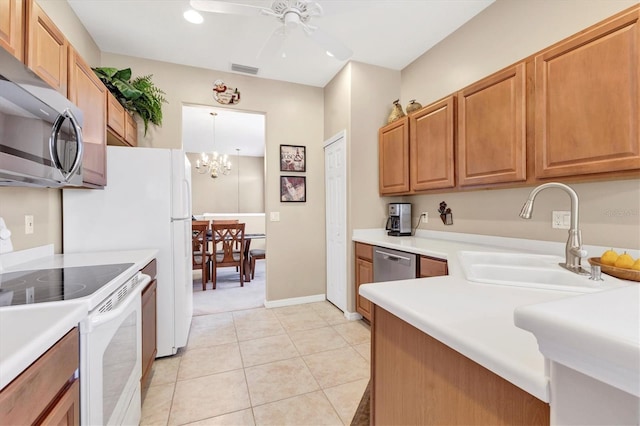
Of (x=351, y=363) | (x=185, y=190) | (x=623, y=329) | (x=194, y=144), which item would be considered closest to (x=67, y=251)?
(x=185, y=190)

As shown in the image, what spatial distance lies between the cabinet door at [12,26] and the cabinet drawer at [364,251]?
8.59ft

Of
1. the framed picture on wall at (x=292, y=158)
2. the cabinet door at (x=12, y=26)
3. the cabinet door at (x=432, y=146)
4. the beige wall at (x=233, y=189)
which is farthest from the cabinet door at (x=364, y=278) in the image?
the beige wall at (x=233, y=189)

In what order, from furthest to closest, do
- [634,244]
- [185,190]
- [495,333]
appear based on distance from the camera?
[185,190]
[634,244]
[495,333]

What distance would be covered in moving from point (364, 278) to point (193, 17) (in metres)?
2.82

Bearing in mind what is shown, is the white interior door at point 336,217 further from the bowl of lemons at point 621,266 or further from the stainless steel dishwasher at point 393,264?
the bowl of lemons at point 621,266

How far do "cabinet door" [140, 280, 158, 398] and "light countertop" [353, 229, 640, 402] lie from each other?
154cm

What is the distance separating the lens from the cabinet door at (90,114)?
175 centimetres

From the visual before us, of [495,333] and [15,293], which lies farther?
[15,293]

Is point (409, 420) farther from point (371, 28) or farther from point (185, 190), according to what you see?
point (371, 28)

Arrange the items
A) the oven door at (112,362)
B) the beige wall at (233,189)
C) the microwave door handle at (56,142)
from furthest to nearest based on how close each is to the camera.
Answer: the beige wall at (233,189) < the microwave door handle at (56,142) < the oven door at (112,362)

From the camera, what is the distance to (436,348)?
749 millimetres

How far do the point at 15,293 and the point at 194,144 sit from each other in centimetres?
640

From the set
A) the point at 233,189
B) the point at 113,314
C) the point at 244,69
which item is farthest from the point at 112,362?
the point at 233,189

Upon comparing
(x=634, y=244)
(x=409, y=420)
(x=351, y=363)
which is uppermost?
(x=634, y=244)
